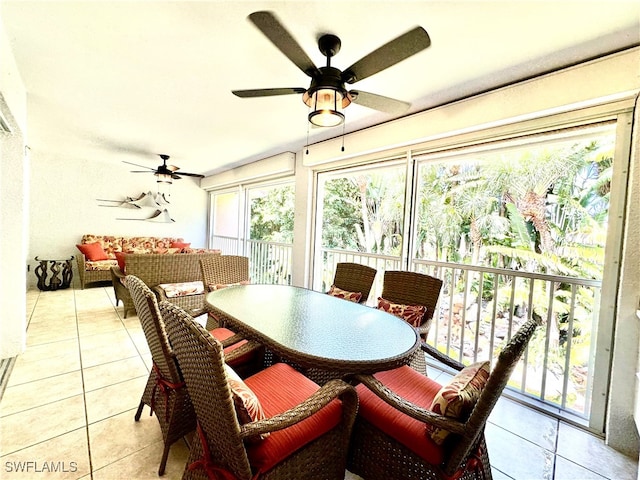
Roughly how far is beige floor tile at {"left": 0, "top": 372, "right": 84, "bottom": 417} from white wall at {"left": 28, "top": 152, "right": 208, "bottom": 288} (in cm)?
413

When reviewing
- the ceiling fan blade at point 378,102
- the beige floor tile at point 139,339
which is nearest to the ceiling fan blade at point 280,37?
the ceiling fan blade at point 378,102

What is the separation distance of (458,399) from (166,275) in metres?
3.69

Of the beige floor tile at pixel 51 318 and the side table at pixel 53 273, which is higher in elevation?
the side table at pixel 53 273

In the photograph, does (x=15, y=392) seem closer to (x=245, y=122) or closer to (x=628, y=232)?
(x=245, y=122)

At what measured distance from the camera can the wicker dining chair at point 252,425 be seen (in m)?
0.87

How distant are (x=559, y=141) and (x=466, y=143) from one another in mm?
652

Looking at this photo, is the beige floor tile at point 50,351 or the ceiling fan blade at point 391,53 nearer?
the ceiling fan blade at point 391,53

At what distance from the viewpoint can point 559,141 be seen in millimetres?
2129

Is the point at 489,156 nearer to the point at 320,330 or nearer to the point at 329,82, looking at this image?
the point at 329,82

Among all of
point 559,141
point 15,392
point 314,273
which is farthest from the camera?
point 314,273

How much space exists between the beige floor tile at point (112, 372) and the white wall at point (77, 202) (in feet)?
13.6

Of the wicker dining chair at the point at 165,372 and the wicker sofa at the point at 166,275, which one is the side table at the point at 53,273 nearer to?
the wicker sofa at the point at 166,275

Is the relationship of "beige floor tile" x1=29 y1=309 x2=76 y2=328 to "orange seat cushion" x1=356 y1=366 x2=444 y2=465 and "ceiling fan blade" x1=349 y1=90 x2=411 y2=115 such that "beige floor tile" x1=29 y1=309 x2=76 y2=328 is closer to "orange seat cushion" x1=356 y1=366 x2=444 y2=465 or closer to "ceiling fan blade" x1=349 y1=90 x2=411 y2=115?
"orange seat cushion" x1=356 y1=366 x2=444 y2=465

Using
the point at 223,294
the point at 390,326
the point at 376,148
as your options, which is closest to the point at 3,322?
the point at 223,294
